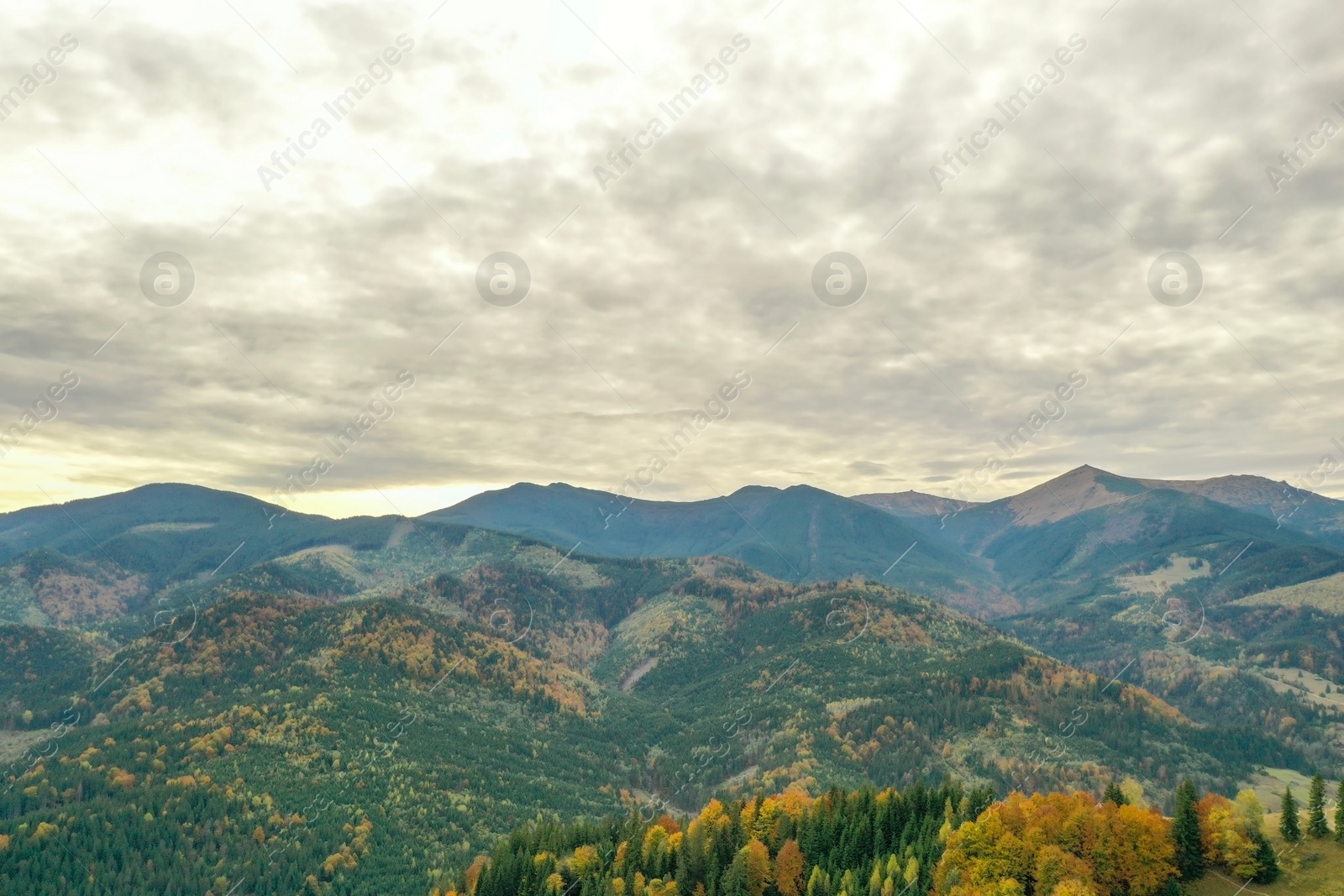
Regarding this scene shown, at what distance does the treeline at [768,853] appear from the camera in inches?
5468

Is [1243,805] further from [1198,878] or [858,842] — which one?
[858,842]

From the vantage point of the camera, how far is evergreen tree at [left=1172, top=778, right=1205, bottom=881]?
378 ft

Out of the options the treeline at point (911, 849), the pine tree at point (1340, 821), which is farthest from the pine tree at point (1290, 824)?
the pine tree at point (1340, 821)

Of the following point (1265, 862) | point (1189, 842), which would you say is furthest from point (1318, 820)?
point (1189, 842)

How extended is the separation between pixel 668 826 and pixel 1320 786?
457 ft

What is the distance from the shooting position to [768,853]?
15688cm

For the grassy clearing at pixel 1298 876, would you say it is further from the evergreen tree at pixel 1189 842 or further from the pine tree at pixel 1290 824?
the evergreen tree at pixel 1189 842

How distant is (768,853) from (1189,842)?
79.4m

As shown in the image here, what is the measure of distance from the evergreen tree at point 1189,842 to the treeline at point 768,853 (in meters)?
37.3

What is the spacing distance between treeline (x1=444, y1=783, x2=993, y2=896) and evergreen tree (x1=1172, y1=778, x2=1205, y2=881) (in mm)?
37262

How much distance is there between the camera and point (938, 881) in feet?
407

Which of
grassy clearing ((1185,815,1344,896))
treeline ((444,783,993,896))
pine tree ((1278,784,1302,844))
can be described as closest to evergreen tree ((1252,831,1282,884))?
grassy clearing ((1185,815,1344,896))

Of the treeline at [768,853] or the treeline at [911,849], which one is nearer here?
the treeline at [911,849]

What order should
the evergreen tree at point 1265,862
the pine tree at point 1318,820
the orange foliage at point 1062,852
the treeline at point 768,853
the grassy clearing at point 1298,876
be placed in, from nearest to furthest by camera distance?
the grassy clearing at point 1298,876, the evergreen tree at point 1265,862, the orange foliage at point 1062,852, the pine tree at point 1318,820, the treeline at point 768,853
